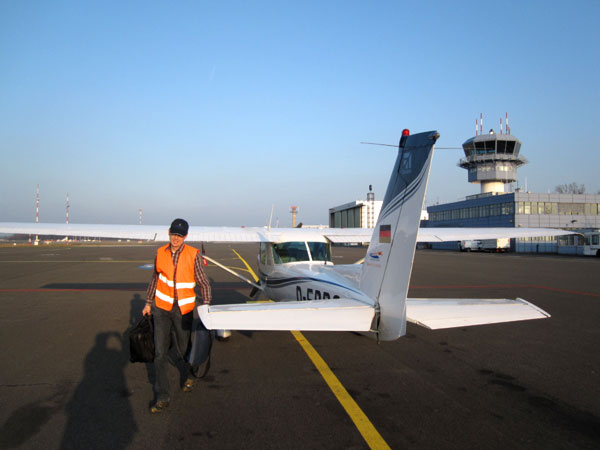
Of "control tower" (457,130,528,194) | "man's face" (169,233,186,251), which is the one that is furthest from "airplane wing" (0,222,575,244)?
"control tower" (457,130,528,194)

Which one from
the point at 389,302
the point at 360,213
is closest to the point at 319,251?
the point at 389,302

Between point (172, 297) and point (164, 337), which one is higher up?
point (172, 297)

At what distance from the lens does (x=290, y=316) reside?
3648 mm

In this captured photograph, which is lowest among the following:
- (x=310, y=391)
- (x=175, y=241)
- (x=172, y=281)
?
(x=310, y=391)

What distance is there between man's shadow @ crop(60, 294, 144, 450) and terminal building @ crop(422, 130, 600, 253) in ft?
134

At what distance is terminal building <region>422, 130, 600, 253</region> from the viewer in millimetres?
42656

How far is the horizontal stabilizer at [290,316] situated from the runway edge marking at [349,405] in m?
0.71

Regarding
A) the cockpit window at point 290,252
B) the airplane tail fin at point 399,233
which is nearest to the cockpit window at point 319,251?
the cockpit window at point 290,252

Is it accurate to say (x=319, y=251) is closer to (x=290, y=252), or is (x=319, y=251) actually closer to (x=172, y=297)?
(x=290, y=252)

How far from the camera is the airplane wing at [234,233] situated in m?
6.45

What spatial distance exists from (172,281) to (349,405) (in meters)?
2.08

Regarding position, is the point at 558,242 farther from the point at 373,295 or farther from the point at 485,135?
the point at 373,295

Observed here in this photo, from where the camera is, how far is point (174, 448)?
2943mm

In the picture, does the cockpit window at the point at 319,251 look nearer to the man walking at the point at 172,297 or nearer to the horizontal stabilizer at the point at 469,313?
the horizontal stabilizer at the point at 469,313
